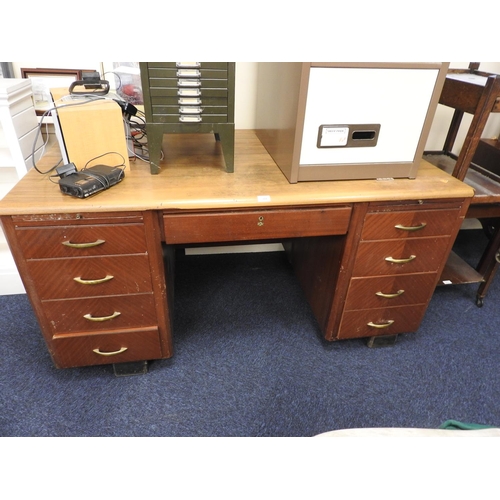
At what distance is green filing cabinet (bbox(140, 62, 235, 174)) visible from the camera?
3.33 feet

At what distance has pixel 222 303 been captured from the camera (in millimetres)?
1713

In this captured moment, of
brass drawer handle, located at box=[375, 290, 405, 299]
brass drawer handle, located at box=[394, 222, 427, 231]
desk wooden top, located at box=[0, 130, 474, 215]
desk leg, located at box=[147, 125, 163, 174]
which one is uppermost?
desk leg, located at box=[147, 125, 163, 174]

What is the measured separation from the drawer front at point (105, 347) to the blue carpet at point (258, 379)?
0.41ft

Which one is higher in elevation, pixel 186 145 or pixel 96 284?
pixel 186 145

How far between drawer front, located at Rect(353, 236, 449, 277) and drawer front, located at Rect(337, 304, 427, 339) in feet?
0.59

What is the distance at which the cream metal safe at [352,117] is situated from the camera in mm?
1019

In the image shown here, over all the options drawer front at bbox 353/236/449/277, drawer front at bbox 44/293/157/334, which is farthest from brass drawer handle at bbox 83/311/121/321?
drawer front at bbox 353/236/449/277

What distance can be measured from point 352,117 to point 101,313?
3.31 ft

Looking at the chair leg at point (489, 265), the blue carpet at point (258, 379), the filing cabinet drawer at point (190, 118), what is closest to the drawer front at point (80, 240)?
the filing cabinet drawer at point (190, 118)

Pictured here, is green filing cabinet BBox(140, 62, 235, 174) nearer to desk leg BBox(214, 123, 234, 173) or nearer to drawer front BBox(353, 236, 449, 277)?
desk leg BBox(214, 123, 234, 173)

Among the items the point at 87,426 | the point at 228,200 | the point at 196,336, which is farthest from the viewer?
the point at 196,336
